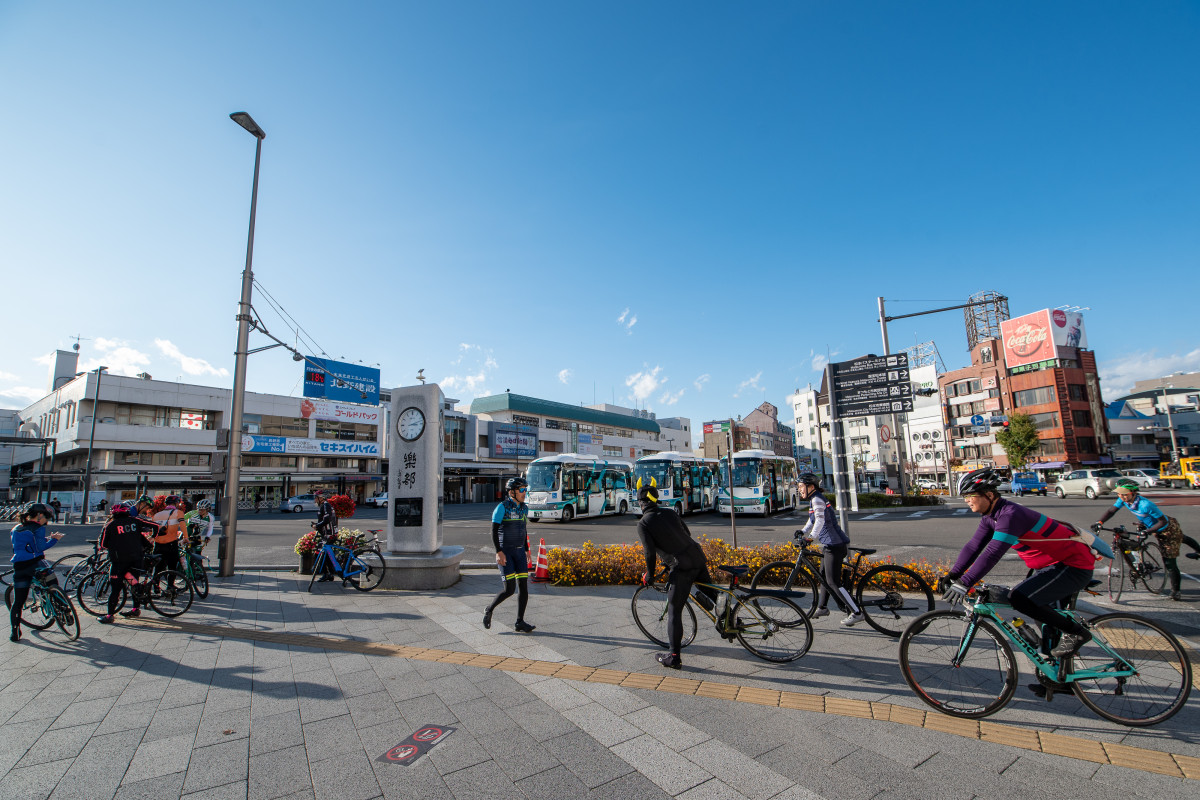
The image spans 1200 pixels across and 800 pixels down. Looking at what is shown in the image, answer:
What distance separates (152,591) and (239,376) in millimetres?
5341

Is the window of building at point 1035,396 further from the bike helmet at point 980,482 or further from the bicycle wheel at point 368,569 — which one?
the bicycle wheel at point 368,569

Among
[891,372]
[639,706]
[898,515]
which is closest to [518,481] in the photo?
[639,706]

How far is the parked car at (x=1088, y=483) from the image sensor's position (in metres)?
30.3

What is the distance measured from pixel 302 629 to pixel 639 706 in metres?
4.80

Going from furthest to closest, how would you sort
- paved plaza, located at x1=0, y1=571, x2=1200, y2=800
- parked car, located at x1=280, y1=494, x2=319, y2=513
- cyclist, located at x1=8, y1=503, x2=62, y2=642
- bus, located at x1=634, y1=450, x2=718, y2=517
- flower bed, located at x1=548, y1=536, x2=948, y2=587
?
parked car, located at x1=280, y1=494, x2=319, y2=513, bus, located at x1=634, y1=450, x2=718, y2=517, flower bed, located at x1=548, y1=536, x2=948, y2=587, cyclist, located at x1=8, y1=503, x2=62, y2=642, paved plaza, located at x1=0, y1=571, x2=1200, y2=800

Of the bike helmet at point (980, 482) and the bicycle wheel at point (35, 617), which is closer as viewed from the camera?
the bike helmet at point (980, 482)

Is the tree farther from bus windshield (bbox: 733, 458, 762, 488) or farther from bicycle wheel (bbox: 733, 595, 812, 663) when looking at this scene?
bicycle wheel (bbox: 733, 595, 812, 663)

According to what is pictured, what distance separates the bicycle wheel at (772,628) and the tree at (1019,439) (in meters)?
54.8

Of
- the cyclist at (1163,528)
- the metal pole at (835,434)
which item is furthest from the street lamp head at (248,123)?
the cyclist at (1163,528)

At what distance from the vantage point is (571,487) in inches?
974

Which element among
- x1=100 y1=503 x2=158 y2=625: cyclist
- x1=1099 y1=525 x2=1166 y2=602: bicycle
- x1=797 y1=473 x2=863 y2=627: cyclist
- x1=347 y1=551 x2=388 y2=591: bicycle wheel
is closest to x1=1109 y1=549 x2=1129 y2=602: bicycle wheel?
x1=1099 y1=525 x2=1166 y2=602: bicycle

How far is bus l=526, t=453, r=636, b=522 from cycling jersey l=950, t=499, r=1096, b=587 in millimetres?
20711

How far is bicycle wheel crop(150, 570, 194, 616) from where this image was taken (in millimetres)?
7676

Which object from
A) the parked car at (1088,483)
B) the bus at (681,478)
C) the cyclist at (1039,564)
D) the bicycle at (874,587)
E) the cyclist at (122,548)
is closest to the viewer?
the cyclist at (1039,564)
